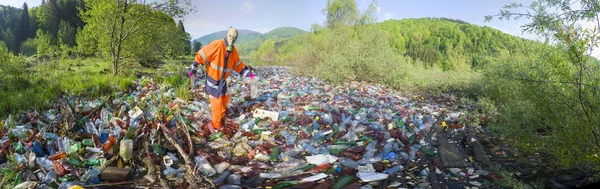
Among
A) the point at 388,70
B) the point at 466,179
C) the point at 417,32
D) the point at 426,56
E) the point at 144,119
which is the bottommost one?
the point at 466,179

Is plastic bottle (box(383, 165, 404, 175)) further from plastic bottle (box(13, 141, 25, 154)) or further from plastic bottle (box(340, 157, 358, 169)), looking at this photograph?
plastic bottle (box(13, 141, 25, 154))

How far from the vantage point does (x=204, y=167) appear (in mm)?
3234

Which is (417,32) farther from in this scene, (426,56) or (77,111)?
(77,111)

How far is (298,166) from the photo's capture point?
3.34 m

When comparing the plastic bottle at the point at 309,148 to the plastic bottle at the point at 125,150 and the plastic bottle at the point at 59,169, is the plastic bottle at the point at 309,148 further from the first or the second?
the plastic bottle at the point at 59,169

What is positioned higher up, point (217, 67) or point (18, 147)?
A: point (217, 67)

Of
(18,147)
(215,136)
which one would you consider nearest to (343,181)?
(215,136)

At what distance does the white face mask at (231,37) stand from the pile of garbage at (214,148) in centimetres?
118

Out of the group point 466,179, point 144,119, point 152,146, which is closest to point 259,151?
point 152,146

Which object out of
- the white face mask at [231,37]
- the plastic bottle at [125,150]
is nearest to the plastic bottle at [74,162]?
the plastic bottle at [125,150]

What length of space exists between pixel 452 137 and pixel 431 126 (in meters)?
0.52

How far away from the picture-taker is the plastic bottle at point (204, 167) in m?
3.16

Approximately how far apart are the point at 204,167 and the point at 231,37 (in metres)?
2.03

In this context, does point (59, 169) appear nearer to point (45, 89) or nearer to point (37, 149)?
point (37, 149)
